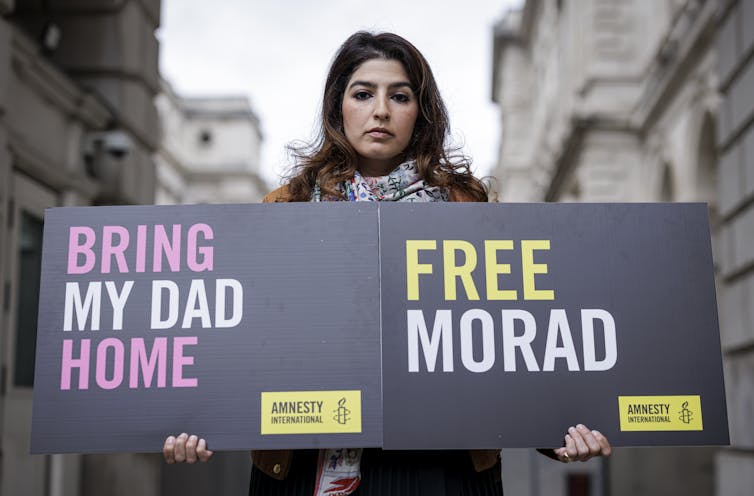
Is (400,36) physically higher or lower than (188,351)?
higher

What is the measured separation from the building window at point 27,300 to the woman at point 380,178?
5741 millimetres

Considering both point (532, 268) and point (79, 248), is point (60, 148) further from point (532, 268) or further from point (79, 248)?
point (532, 268)

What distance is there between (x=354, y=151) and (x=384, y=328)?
0.60 meters

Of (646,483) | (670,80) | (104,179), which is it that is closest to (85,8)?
(104,179)

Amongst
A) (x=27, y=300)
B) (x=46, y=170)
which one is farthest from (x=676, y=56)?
(x=27, y=300)

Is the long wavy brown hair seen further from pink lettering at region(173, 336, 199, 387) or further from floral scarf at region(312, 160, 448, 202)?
pink lettering at region(173, 336, 199, 387)

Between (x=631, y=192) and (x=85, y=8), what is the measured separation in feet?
43.8

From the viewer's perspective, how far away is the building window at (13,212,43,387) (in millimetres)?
7930

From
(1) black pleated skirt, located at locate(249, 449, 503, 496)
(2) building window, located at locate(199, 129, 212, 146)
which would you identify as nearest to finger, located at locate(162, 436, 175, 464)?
(1) black pleated skirt, located at locate(249, 449, 503, 496)

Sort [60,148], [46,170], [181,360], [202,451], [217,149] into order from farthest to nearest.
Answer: [217,149] → [60,148] → [46,170] → [181,360] → [202,451]

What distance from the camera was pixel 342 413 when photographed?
2459 millimetres

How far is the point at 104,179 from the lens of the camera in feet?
31.6

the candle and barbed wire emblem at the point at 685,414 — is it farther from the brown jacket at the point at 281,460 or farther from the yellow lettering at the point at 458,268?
the yellow lettering at the point at 458,268

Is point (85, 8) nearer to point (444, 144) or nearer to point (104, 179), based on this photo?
point (104, 179)
